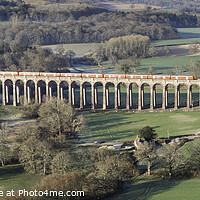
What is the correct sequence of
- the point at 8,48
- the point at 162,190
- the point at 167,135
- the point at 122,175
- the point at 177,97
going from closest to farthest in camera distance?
the point at 162,190, the point at 122,175, the point at 167,135, the point at 177,97, the point at 8,48

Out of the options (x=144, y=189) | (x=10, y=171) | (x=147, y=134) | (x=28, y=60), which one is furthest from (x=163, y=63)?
(x=144, y=189)

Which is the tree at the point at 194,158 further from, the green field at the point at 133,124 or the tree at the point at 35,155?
the tree at the point at 35,155

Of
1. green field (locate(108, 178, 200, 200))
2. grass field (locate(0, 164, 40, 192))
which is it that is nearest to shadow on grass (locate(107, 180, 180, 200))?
green field (locate(108, 178, 200, 200))

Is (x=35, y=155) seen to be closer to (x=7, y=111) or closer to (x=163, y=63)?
(x=7, y=111)

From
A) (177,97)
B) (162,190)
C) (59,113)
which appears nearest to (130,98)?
(177,97)

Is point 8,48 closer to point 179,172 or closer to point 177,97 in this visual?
point 177,97

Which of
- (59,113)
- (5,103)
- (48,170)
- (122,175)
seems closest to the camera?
(122,175)

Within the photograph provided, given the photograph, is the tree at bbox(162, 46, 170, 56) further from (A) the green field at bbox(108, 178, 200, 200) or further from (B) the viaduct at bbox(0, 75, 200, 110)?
(A) the green field at bbox(108, 178, 200, 200)
